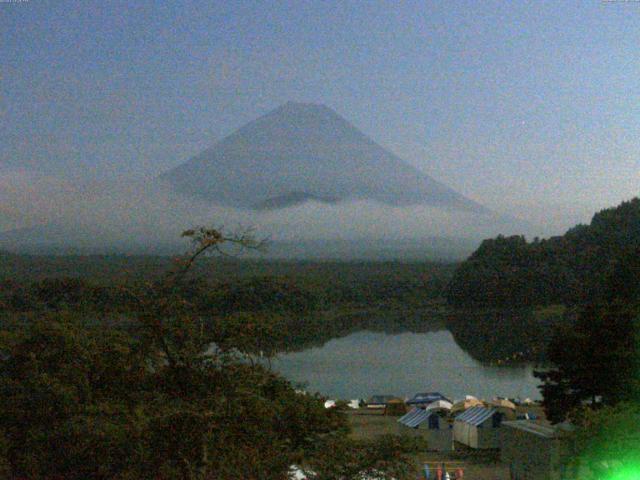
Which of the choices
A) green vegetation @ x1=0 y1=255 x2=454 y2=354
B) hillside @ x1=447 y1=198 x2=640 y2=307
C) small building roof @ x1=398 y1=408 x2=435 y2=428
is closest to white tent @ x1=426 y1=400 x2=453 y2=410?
small building roof @ x1=398 y1=408 x2=435 y2=428

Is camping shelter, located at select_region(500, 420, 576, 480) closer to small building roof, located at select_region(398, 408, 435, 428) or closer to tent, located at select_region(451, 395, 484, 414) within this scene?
small building roof, located at select_region(398, 408, 435, 428)

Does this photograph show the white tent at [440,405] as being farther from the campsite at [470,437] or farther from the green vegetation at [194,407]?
the green vegetation at [194,407]

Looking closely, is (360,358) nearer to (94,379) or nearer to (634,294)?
(634,294)

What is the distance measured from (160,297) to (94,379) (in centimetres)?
212

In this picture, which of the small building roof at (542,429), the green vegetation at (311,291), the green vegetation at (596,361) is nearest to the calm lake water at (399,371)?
the green vegetation at (311,291)

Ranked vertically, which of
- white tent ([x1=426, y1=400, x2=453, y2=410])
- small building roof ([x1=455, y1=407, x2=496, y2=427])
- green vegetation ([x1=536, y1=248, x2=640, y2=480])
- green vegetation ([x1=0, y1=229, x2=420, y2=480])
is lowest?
white tent ([x1=426, y1=400, x2=453, y2=410])

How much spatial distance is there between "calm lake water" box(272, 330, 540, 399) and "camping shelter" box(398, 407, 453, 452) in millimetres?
3597

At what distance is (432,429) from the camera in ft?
31.8

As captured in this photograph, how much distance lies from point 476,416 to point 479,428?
1.30 feet

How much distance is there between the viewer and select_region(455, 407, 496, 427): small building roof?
363 inches

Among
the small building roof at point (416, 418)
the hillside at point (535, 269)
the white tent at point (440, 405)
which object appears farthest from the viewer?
the hillside at point (535, 269)

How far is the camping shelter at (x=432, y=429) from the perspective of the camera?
9.48 meters

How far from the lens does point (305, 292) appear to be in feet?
122

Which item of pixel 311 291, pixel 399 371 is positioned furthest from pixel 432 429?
pixel 311 291
